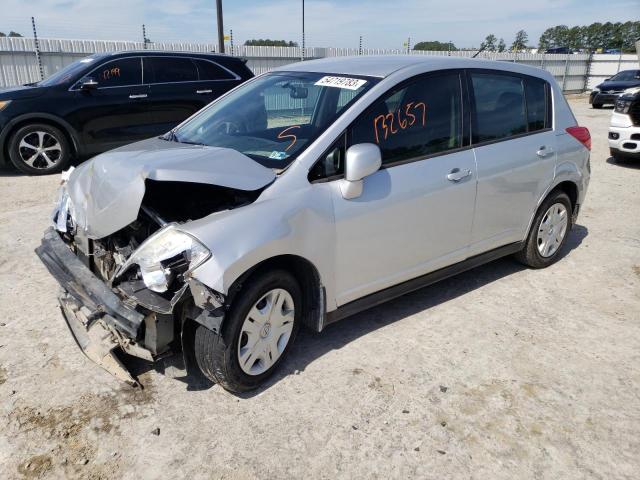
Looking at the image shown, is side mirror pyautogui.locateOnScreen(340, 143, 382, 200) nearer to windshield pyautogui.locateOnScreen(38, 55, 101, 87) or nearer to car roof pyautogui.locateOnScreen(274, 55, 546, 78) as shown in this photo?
car roof pyautogui.locateOnScreen(274, 55, 546, 78)

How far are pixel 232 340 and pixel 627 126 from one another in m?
8.91

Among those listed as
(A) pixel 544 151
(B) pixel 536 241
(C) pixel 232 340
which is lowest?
(B) pixel 536 241

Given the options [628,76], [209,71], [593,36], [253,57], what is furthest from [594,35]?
[209,71]

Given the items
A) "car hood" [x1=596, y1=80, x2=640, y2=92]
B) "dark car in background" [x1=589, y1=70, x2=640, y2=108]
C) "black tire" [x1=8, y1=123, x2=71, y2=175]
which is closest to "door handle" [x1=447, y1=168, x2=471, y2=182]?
"black tire" [x1=8, y1=123, x2=71, y2=175]

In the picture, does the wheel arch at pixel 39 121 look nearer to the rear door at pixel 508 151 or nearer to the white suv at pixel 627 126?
the rear door at pixel 508 151

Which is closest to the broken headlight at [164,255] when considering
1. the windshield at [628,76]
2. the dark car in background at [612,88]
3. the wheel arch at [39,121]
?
the wheel arch at [39,121]

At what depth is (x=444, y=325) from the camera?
12.7ft

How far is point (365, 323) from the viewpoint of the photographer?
3.87 meters

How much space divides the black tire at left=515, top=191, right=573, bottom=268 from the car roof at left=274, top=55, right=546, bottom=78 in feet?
3.92

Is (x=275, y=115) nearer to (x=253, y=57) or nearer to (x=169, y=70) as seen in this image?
(x=169, y=70)

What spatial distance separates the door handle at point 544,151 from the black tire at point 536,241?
41 cm

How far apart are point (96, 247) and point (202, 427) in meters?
1.21

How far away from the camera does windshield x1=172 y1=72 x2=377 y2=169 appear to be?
324cm

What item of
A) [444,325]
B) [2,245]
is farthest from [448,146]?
[2,245]
